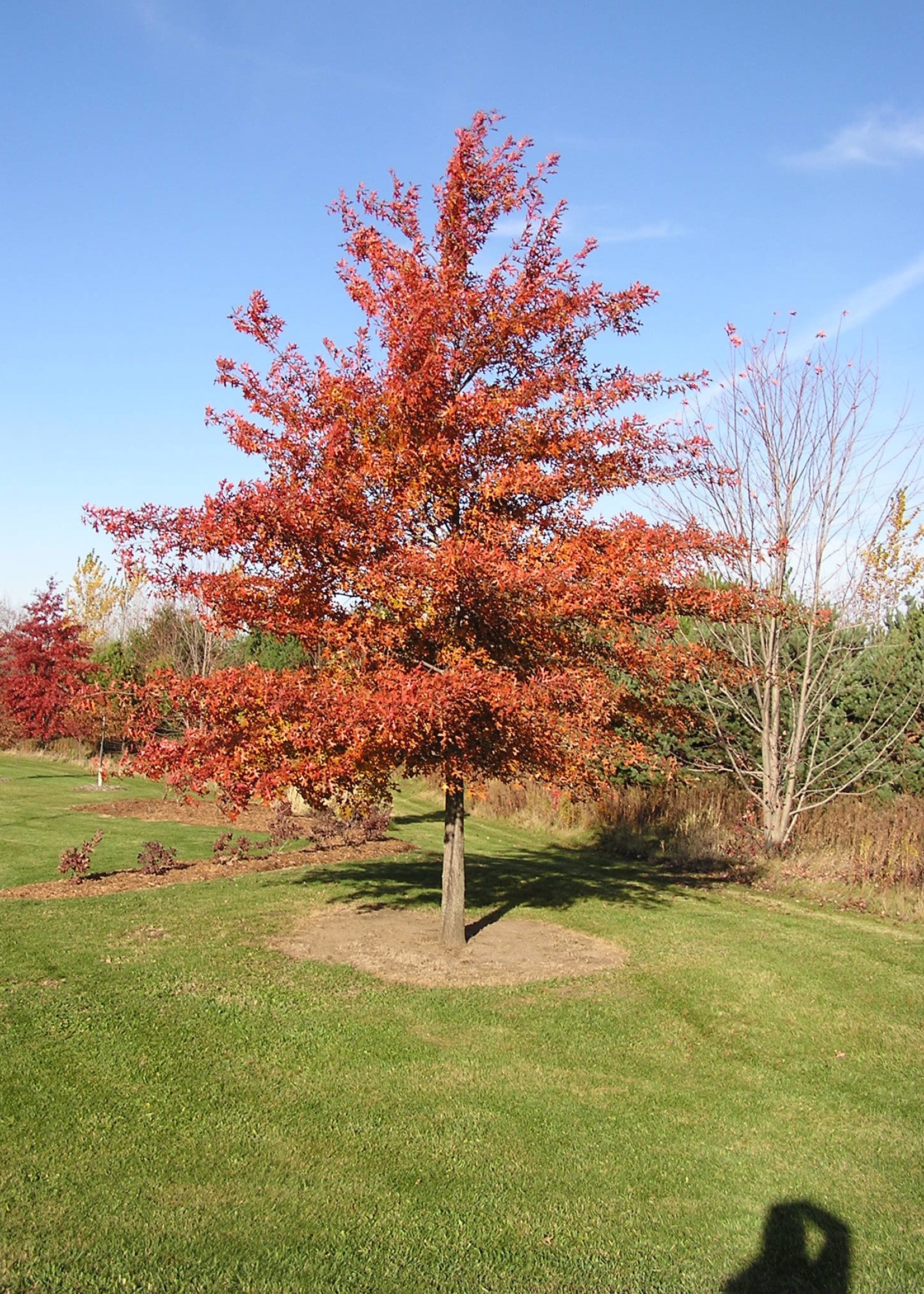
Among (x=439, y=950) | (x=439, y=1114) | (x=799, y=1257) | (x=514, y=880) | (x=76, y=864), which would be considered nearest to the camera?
(x=799, y=1257)

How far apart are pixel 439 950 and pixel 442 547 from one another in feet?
12.5

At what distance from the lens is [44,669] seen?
2447cm

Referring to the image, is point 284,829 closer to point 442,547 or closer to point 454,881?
point 454,881

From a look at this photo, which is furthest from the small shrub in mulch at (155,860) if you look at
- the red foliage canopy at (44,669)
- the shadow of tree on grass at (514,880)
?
the red foliage canopy at (44,669)

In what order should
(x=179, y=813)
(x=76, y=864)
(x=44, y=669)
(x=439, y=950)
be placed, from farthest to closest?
(x=44, y=669)
(x=179, y=813)
(x=76, y=864)
(x=439, y=950)

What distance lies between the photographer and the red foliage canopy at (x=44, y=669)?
23844 millimetres

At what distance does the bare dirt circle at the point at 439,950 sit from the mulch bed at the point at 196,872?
2748 mm

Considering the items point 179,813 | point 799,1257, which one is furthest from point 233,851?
point 799,1257

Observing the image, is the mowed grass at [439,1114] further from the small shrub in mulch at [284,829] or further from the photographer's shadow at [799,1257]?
the small shrub in mulch at [284,829]

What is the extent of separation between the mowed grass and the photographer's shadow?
28 mm

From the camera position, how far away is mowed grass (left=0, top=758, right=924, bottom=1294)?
4.05 meters

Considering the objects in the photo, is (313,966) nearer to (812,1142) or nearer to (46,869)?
(812,1142)

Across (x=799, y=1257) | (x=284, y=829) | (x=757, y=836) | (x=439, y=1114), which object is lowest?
(x=799, y=1257)

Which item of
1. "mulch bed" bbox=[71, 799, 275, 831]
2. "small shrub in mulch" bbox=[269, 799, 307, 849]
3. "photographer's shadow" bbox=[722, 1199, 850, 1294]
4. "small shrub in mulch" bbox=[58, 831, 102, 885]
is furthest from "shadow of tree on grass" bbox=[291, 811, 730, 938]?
"photographer's shadow" bbox=[722, 1199, 850, 1294]
